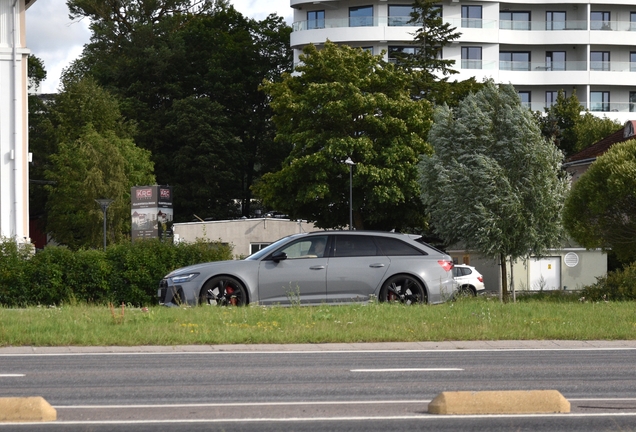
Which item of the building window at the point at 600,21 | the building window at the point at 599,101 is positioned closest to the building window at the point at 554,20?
the building window at the point at 600,21

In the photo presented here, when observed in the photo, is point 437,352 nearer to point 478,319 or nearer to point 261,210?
point 478,319

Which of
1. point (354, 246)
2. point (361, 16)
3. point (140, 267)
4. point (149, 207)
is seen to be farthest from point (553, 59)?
point (354, 246)

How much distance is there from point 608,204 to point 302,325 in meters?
16.8

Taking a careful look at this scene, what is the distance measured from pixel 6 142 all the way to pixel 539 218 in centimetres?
1890

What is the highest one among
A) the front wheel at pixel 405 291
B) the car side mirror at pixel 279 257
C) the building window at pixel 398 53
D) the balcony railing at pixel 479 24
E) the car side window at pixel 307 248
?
the balcony railing at pixel 479 24

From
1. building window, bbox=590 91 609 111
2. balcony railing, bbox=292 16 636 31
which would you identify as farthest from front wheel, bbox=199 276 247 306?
building window, bbox=590 91 609 111

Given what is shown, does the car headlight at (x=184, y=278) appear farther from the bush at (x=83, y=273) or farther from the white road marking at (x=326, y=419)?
the white road marking at (x=326, y=419)

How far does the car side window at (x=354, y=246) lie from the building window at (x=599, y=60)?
221ft

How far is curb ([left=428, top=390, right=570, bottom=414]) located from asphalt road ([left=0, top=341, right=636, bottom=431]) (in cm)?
16

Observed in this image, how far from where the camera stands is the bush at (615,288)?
2595cm

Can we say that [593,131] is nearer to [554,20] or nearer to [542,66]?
[542,66]

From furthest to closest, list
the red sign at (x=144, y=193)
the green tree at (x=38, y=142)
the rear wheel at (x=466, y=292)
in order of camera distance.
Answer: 1. the green tree at (x=38, y=142)
2. the red sign at (x=144, y=193)
3. the rear wheel at (x=466, y=292)

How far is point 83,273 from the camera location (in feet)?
83.7

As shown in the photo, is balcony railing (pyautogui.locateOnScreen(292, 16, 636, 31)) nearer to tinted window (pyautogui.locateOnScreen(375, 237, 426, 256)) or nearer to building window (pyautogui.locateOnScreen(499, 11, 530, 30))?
building window (pyautogui.locateOnScreen(499, 11, 530, 30))
